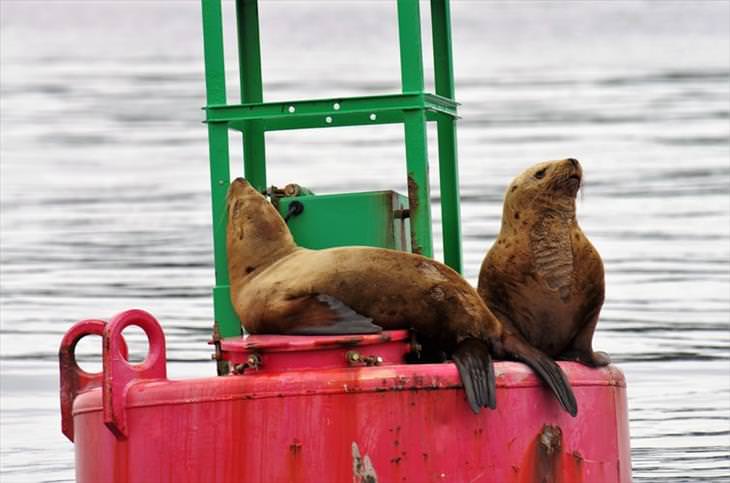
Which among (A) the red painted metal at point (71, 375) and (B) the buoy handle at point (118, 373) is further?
(A) the red painted metal at point (71, 375)

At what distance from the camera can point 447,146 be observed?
10.4 metres

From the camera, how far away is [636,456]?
45.9 ft

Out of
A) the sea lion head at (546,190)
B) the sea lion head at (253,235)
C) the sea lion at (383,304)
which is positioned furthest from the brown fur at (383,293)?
the sea lion head at (546,190)

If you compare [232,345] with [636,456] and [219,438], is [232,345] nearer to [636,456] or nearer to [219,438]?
[219,438]

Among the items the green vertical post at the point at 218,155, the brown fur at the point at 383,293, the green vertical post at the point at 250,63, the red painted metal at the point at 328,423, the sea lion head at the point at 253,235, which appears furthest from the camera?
the green vertical post at the point at 250,63

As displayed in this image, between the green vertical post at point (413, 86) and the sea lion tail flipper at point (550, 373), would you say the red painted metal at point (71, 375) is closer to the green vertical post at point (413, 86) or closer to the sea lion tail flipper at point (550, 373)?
the green vertical post at point (413, 86)

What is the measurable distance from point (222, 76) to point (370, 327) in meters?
1.59

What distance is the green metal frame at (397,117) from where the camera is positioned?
9453 mm

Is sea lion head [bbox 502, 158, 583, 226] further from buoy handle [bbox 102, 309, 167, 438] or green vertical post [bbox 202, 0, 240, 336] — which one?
buoy handle [bbox 102, 309, 167, 438]

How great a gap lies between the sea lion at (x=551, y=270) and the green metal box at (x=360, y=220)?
0.68 metres

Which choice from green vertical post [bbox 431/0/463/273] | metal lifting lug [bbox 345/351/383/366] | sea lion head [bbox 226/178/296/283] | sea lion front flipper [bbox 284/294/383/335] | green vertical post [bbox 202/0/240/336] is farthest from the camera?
green vertical post [bbox 431/0/463/273]

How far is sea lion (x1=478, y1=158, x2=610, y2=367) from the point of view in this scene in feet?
30.0

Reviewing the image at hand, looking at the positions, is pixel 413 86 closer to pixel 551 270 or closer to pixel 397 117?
pixel 397 117

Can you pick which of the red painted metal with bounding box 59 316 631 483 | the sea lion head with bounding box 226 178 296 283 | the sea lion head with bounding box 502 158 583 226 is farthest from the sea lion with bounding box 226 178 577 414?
the sea lion head with bounding box 502 158 583 226
